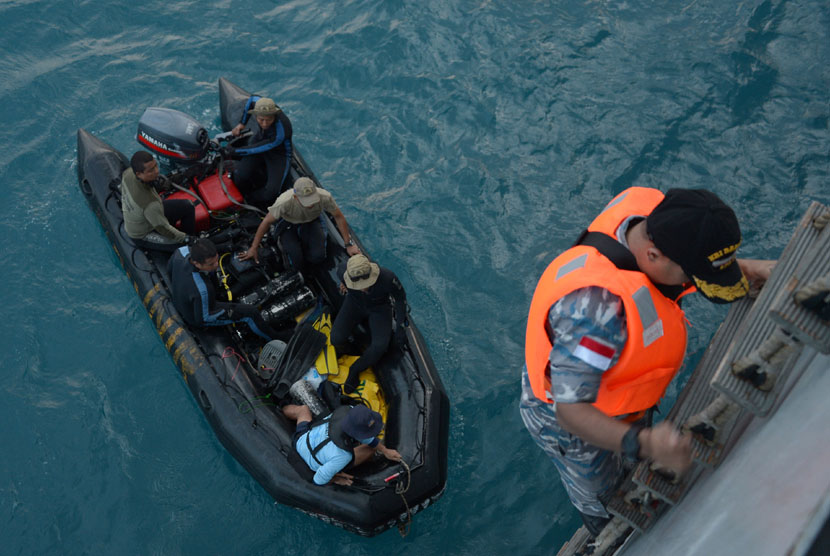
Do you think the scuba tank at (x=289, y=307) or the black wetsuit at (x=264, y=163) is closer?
the scuba tank at (x=289, y=307)

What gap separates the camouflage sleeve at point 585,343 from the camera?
2486mm

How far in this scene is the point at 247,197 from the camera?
6.49 metres

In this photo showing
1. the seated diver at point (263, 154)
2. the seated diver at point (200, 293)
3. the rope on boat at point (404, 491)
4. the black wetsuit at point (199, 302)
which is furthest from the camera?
the seated diver at point (263, 154)

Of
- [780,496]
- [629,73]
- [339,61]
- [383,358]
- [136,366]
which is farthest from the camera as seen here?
[339,61]

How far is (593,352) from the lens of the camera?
2.48 meters

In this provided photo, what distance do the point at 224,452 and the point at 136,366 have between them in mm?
1277

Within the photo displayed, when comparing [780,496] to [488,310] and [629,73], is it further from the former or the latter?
[629,73]

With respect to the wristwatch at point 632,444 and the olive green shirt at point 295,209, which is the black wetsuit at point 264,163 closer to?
the olive green shirt at point 295,209

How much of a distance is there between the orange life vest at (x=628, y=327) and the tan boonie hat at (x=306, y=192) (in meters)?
2.97

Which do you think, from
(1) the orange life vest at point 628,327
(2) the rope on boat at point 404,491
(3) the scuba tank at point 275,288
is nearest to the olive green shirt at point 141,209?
(3) the scuba tank at point 275,288

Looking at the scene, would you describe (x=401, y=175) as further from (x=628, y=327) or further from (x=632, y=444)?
(x=632, y=444)

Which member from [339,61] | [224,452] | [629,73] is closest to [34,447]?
[224,452]

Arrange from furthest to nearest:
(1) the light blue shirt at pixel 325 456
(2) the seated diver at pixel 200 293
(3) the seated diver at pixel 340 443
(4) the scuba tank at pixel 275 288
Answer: (4) the scuba tank at pixel 275 288 < (2) the seated diver at pixel 200 293 < (1) the light blue shirt at pixel 325 456 < (3) the seated diver at pixel 340 443

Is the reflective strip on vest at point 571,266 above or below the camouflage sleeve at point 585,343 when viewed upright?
above
